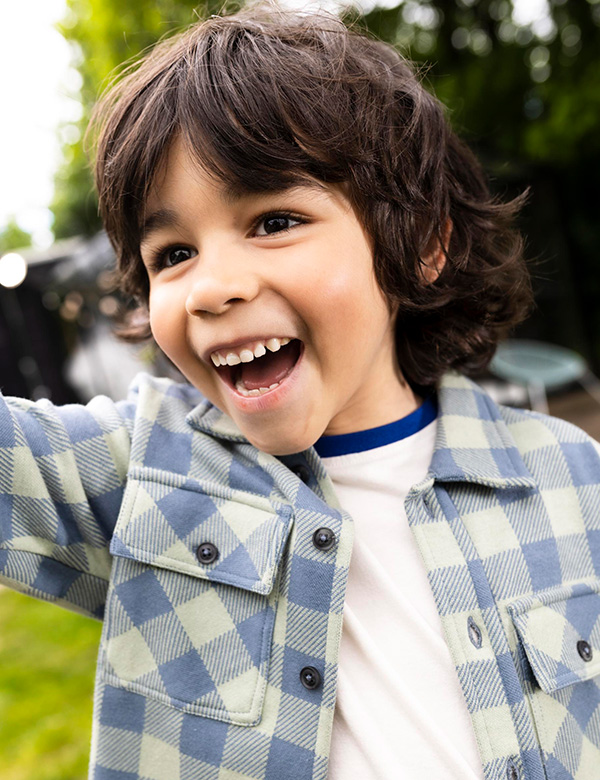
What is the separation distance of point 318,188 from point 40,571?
75 centimetres

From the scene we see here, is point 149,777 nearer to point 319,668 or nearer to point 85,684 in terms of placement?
point 319,668

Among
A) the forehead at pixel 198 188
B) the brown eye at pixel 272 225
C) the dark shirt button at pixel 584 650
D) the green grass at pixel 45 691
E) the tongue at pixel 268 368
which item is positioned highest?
the forehead at pixel 198 188

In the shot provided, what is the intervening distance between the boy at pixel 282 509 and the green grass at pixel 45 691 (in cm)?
186

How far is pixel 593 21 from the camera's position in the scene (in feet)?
21.3

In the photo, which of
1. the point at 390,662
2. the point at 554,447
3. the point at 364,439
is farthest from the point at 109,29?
the point at 390,662

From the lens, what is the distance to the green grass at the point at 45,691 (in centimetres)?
276

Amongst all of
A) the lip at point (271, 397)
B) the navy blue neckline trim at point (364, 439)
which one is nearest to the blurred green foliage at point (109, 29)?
the navy blue neckline trim at point (364, 439)

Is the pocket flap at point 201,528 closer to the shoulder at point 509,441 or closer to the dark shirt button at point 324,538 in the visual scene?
the dark shirt button at point 324,538

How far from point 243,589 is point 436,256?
77cm

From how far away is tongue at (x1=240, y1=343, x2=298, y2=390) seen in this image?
118 centimetres

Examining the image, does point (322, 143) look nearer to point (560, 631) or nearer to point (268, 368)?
point (268, 368)

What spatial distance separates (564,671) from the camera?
3.91 feet

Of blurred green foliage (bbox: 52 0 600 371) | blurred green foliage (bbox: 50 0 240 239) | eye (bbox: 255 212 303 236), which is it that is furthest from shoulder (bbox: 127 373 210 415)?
blurred green foliage (bbox: 52 0 600 371)

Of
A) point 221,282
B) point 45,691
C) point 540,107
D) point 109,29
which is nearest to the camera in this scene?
point 221,282
